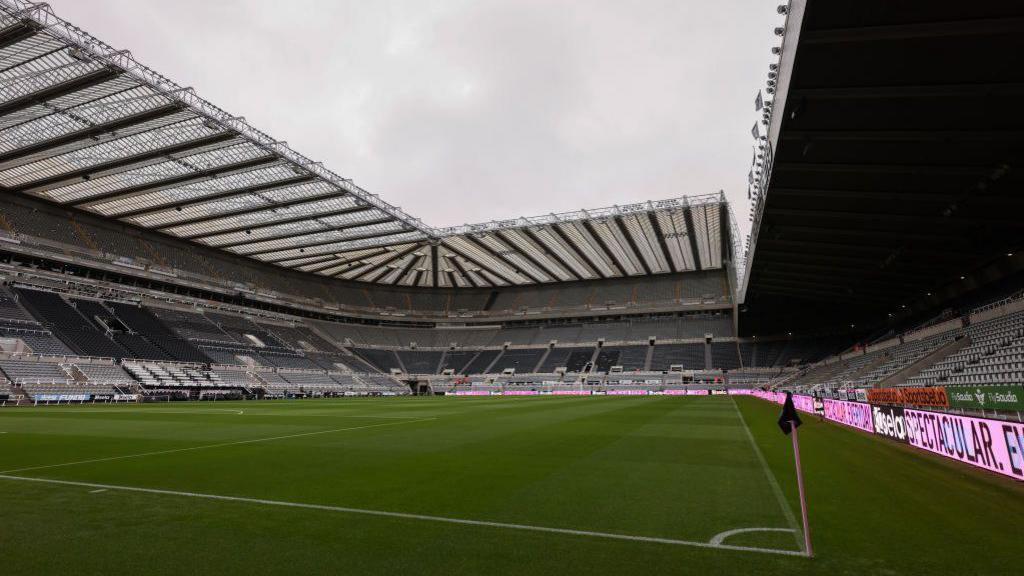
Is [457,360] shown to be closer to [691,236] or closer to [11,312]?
[691,236]

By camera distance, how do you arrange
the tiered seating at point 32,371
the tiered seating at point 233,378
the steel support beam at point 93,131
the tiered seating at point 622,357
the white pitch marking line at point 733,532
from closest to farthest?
the white pitch marking line at point 733,532 < the steel support beam at point 93,131 < the tiered seating at point 32,371 < the tiered seating at point 233,378 < the tiered seating at point 622,357

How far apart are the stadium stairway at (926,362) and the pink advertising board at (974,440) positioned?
16.9 meters

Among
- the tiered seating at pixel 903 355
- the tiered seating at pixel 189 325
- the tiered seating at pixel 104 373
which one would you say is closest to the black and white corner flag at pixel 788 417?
the tiered seating at pixel 903 355

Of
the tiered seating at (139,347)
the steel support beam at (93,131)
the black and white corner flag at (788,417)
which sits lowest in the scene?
the black and white corner flag at (788,417)

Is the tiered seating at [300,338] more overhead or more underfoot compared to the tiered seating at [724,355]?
more underfoot

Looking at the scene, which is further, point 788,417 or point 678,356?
point 678,356

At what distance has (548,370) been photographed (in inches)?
2657

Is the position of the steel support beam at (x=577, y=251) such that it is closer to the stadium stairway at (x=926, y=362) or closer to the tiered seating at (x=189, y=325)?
the stadium stairway at (x=926, y=362)

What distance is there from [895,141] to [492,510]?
1515cm

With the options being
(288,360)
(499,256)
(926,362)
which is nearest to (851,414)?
(926,362)

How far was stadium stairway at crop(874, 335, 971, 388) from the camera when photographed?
2491 cm

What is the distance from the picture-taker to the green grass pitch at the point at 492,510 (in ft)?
13.8

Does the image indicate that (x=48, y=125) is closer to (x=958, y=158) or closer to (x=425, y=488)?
(x=425, y=488)

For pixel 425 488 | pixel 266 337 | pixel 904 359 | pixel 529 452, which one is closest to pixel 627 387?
pixel 904 359
